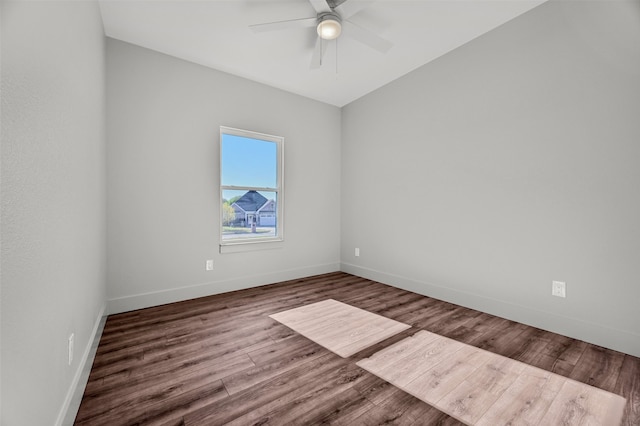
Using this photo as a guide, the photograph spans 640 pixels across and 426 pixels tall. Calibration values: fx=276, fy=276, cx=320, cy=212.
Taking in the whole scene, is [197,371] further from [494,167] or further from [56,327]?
[494,167]

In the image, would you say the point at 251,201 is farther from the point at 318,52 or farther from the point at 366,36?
the point at 366,36

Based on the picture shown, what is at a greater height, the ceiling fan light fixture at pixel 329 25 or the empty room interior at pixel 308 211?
the ceiling fan light fixture at pixel 329 25

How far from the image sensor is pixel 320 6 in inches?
87.4

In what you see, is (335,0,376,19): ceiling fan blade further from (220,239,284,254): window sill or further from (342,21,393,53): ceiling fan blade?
(220,239,284,254): window sill

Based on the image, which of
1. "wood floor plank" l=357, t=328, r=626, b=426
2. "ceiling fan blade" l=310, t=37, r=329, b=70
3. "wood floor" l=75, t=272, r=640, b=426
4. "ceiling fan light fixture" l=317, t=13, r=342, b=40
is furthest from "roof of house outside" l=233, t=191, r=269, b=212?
"wood floor plank" l=357, t=328, r=626, b=426

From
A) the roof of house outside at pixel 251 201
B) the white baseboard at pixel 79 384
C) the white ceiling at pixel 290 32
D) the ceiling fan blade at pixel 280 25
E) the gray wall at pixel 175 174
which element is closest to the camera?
the white baseboard at pixel 79 384

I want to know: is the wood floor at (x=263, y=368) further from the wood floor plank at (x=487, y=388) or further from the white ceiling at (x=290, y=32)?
the white ceiling at (x=290, y=32)

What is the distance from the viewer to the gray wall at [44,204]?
2.79 ft

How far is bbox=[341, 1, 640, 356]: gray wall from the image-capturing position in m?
2.06

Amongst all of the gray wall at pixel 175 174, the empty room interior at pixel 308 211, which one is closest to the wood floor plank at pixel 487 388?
the empty room interior at pixel 308 211

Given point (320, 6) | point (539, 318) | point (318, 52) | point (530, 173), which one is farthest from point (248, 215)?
point (539, 318)

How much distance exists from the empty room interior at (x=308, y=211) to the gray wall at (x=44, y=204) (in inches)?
0.5

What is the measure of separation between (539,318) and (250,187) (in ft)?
11.1

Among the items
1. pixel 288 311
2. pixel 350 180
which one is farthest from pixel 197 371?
pixel 350 180
